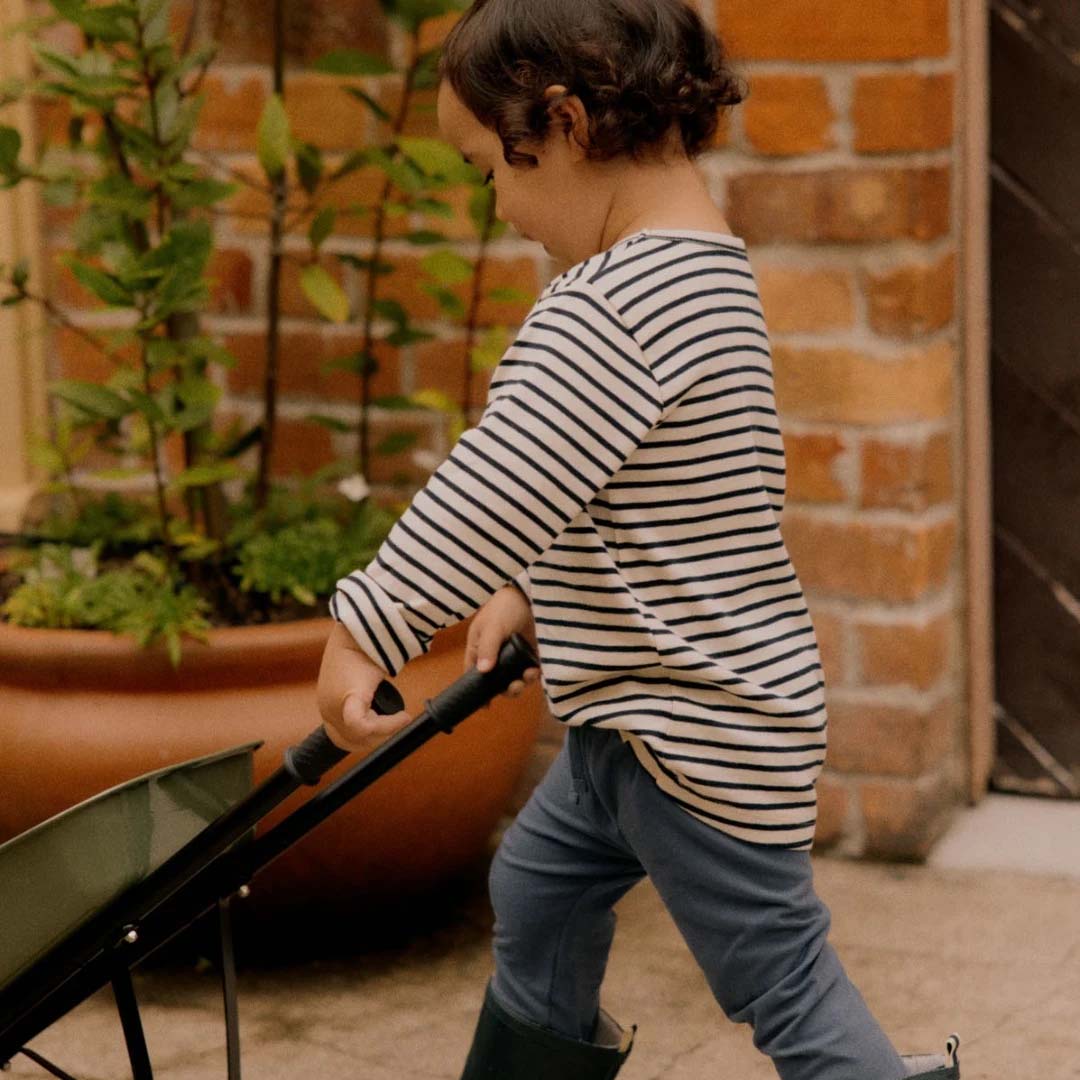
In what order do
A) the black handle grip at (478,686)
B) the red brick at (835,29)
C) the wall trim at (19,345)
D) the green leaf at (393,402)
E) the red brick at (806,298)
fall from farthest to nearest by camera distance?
the wall trim at (19,345) → the green leaf at (393,402) → the red brick at (806,298) → the red brick at (835,29) → the black handle grip at (478,686)

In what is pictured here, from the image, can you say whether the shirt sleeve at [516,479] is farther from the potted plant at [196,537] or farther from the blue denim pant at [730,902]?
the potted plant at [196,537]

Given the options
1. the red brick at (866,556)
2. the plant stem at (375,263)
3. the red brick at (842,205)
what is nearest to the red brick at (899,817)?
the red brick at (866,556)

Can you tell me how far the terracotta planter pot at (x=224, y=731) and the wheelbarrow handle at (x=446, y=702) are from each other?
0.66 meters

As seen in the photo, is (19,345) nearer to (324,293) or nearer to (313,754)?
(324,293)

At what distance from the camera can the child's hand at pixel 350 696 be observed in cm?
148

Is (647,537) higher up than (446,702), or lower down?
higher up

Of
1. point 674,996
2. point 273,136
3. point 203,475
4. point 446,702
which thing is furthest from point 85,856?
point 273,136

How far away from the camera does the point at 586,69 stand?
60.4 inches

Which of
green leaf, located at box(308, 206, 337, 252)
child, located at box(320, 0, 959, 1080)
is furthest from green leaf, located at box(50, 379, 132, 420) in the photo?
child, located at box(320, 0, 959, 1080)

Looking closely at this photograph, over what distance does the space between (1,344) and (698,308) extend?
1641 mm

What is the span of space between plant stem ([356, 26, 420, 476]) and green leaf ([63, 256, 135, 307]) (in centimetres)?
40

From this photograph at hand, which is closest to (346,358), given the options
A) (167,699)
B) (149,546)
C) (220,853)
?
(149,546)

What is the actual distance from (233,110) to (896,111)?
3.21 feet

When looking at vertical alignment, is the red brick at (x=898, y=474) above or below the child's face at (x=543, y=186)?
below
